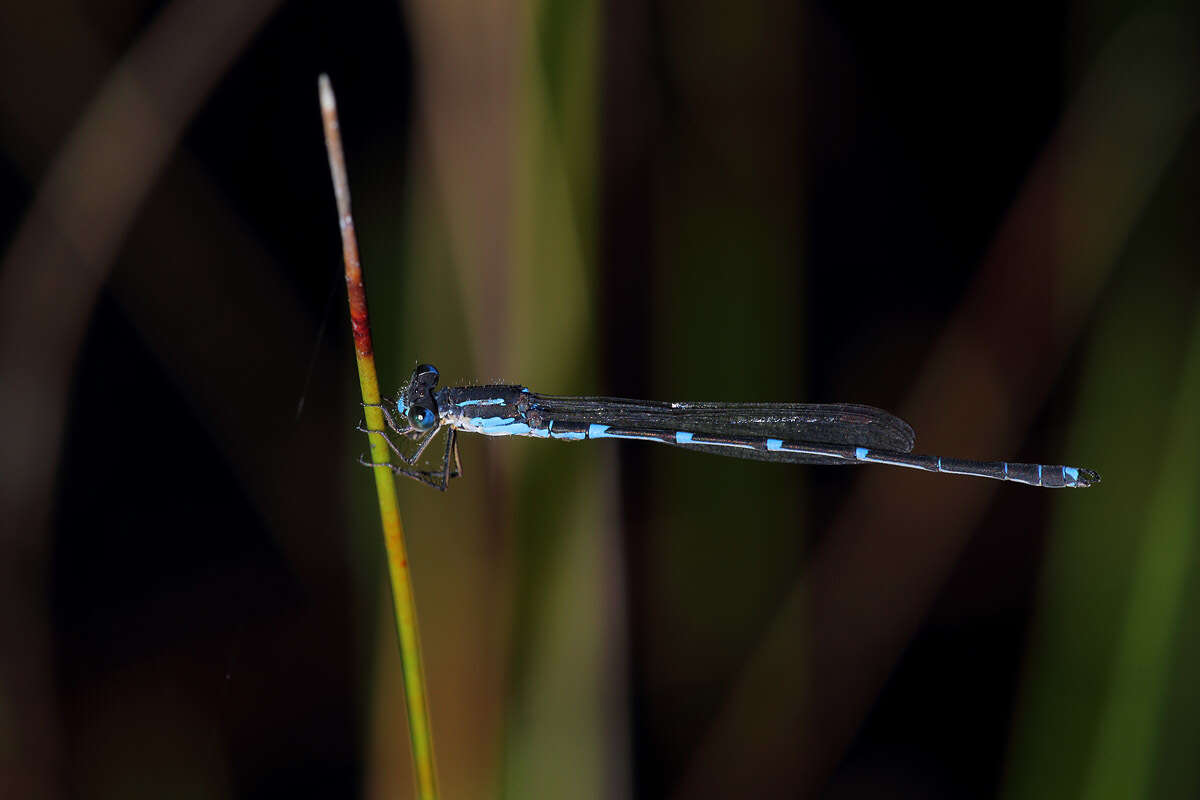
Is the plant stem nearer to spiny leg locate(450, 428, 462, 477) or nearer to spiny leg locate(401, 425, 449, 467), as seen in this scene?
spiny leg locate(450, 428, 462, 477)

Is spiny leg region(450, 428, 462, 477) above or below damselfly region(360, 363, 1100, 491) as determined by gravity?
below

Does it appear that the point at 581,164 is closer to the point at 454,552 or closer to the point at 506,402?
the point at 506,402

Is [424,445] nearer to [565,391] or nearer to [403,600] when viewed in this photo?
[565,391]

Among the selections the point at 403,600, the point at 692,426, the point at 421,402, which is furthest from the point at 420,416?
the point at 403,600

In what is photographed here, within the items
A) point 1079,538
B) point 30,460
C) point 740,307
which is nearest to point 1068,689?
point 1079,538

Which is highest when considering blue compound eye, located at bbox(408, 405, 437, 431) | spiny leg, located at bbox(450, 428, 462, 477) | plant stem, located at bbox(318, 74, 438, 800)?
blue compound eye, located at bbox(408, 405, 437, 431)

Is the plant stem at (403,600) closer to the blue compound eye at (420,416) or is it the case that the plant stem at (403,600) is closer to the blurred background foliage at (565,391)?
the blurred background foliage at (565,391)

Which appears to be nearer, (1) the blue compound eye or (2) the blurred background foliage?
(2) the blurred background foliage

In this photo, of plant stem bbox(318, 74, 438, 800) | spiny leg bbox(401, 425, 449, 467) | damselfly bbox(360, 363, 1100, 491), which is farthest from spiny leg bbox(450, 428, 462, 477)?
plant stem bbox(318, 74, 438, 800)
